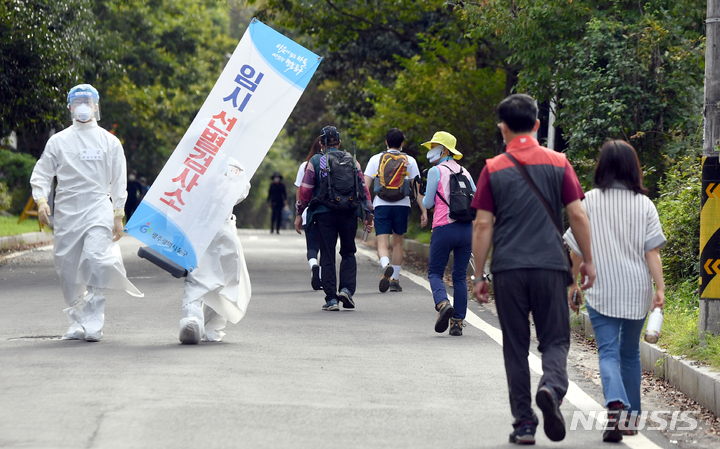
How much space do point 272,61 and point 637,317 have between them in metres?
3.88

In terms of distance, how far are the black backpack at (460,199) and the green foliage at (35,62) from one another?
8839mm

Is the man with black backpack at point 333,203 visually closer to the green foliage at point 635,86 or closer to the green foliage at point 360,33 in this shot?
the green foliage at point 635,86

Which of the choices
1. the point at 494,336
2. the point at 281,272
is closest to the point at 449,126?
the point at 281,272

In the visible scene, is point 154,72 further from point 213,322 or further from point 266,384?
point 266,384

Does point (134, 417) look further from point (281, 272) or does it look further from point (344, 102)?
point (344, 102)

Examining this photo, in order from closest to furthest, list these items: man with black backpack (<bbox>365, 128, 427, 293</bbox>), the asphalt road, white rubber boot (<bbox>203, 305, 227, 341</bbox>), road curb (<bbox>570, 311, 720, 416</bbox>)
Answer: the asphalt road < road curb (<bbox>570, 311, 720, 416</bbox>) < white rubber boot (<bbox>203, 305, 227, 341</bbox>) < man with black backpack (<bbox>365, 128, 427, 293</bbox>)

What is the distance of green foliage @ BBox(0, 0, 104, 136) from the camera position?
15.2 metres

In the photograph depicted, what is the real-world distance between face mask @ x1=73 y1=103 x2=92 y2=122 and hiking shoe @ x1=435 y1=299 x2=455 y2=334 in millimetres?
3325

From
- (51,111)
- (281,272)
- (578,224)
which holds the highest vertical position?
(51,111)

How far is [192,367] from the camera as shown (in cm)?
677

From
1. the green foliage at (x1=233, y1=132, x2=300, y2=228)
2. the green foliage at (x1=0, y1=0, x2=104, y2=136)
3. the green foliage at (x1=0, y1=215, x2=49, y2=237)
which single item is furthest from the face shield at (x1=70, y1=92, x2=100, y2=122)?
the green foliage at (x1=233, y1=132, x2=300, y2=228)

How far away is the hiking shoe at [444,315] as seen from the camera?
847 cm

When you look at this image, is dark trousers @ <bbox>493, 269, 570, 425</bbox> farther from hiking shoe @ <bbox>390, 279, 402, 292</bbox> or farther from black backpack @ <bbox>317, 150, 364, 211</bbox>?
hiking shoe @ <bbox>390, 279, 402, 292</bbox>

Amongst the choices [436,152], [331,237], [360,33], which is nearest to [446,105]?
[360,33]
